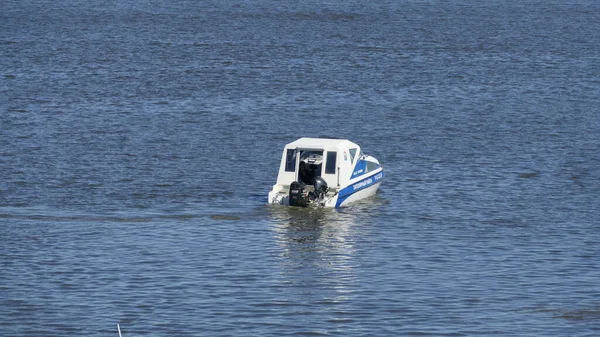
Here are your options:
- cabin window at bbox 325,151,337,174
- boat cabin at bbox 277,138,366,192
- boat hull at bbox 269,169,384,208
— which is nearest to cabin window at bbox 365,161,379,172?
boat hull at bbox 269,169,384,208

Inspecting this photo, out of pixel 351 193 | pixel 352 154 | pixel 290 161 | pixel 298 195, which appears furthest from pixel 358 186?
pixel 298 195

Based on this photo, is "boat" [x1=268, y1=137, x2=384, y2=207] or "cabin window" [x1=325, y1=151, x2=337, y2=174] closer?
"boat" [x1=268, y1=137, x2=384, y2=207]

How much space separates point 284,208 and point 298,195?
1067mm

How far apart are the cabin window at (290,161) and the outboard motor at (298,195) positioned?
158cm

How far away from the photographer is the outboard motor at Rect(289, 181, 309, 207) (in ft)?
142

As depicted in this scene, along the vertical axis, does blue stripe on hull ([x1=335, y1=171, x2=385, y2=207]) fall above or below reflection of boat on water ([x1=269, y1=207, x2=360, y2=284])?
above

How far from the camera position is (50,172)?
50969 mm

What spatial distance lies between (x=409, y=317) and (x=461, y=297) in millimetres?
2601

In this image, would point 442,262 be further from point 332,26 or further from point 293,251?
point 332,26

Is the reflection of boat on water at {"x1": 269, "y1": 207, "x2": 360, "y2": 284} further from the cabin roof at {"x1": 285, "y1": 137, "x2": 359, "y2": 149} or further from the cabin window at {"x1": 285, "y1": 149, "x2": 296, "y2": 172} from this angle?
the cabin roof at {"x1": 285, "y1": 137, "x2": 359, "y2": 149}

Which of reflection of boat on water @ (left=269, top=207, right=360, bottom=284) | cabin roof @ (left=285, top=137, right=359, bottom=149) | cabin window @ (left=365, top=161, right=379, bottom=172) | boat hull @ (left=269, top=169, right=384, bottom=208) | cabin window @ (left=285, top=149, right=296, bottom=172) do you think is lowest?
reflection of boat on water @ (left=269, top=207, right=360, bottom=284)

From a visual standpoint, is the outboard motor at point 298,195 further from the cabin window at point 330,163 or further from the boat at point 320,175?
the cabin window at point 330,163

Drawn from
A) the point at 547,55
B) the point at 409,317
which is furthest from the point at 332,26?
the point at 409,317

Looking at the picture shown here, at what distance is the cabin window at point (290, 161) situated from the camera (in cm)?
4506
